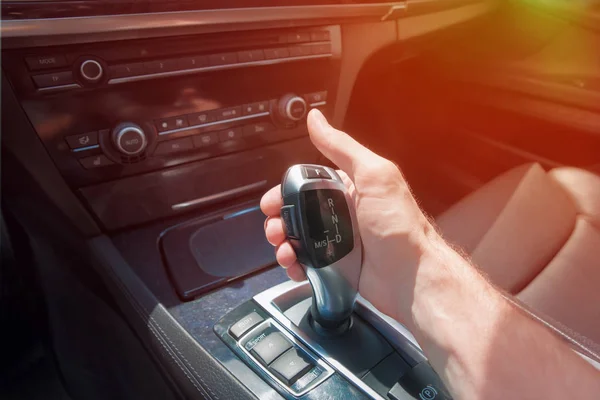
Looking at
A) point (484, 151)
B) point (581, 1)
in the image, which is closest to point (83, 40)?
point (484, 151)

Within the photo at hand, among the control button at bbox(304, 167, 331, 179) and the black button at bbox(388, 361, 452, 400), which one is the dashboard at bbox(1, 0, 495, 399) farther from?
the control button at bbox(304, 167, 331, 179)

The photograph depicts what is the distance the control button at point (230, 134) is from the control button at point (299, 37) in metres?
0.20

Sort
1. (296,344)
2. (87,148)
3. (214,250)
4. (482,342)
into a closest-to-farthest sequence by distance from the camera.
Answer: (482,342)
(296,344)
(87,148)
(214,250)

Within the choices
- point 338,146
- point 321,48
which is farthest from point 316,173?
point 321,48

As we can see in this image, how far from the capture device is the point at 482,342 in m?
0.64

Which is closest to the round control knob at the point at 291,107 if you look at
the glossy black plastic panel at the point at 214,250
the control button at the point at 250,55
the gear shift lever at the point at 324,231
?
the control button at the point at 250,55

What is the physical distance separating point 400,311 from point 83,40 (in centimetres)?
61

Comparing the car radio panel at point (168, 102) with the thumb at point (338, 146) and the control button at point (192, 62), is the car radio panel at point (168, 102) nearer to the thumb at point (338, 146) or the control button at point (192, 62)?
the control button at point (192, 62)

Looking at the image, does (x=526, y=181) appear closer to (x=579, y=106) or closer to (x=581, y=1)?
(x=579, y=106)

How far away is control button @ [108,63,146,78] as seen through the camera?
2.67ft

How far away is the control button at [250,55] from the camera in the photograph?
94 cm

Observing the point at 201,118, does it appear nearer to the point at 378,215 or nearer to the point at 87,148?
the point at 87,148

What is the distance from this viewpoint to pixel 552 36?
1.57 m

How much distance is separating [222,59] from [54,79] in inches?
11.1
